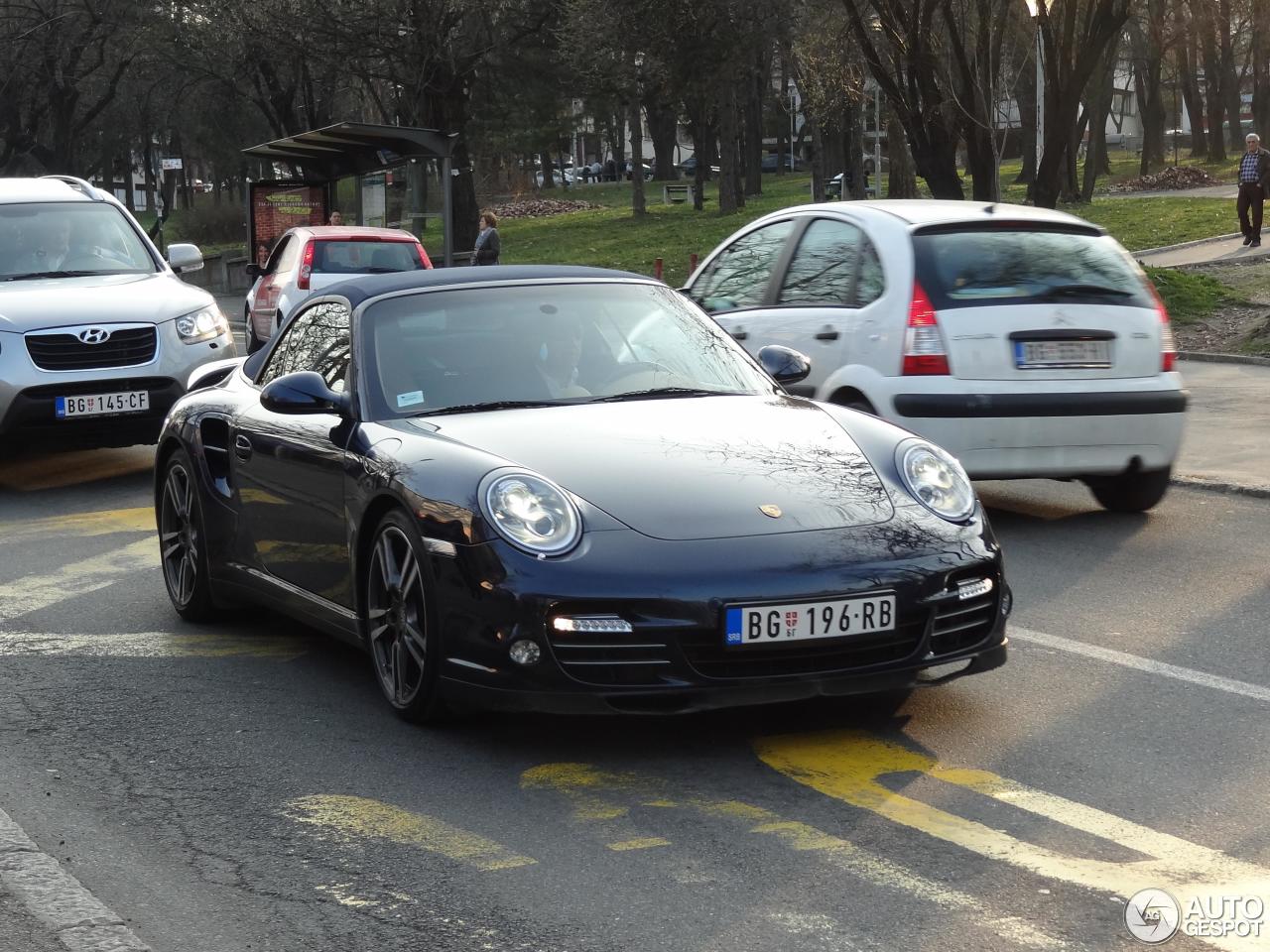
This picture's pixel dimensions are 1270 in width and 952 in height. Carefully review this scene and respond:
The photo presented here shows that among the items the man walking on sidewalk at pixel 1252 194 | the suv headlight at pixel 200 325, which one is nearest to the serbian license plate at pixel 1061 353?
the suv headlight at pixel 200 325

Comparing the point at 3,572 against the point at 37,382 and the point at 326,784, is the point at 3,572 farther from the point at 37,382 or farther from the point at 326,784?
the point at 326,784

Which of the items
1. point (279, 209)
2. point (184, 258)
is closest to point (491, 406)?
point (184, 258)

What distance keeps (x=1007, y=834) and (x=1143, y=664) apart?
2051 mm

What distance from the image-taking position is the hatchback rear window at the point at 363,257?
21.6 metres

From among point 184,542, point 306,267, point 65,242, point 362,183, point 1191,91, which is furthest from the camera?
point 1191,91

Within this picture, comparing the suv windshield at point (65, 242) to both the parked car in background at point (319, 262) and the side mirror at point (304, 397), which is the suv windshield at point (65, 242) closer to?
the side mirror at point (304, 397)

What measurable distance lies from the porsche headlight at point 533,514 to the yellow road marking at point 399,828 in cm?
81

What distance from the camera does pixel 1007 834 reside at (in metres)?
4.50

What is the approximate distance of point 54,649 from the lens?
23.0 feet

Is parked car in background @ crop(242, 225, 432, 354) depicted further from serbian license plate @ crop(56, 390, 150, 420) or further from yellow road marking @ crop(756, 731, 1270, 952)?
yellow road marking @ crop(756, 731, 1270, 952)

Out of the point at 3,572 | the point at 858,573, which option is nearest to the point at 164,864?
the point at 858,573

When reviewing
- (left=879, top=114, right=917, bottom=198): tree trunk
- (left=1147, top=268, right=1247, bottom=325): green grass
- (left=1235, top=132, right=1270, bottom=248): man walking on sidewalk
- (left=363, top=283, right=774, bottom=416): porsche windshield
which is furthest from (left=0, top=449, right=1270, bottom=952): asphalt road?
(left=879, top=114, right=917, bottom=198): tree trunk

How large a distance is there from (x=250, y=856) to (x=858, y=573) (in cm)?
178

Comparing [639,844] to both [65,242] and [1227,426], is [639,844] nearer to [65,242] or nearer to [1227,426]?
[1227,426]
